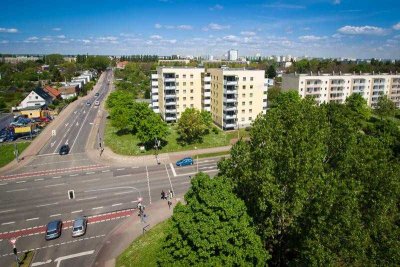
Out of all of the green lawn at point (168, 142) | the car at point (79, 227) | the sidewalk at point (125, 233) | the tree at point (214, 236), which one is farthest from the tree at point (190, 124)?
the tree at point (214, 236)

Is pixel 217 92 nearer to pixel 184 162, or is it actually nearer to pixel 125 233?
pixel 184 162

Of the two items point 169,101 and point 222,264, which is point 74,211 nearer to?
point 222,264

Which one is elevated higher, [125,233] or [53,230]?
[53,230]

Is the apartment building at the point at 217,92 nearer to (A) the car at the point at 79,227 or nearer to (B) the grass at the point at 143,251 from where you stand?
(B) the grass at the point at 143,251

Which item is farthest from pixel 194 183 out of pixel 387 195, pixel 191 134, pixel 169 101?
pixel 169 101

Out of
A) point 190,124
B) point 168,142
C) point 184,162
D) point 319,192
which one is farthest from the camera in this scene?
point 168,142

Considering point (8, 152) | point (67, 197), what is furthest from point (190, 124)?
point (8, 152)
